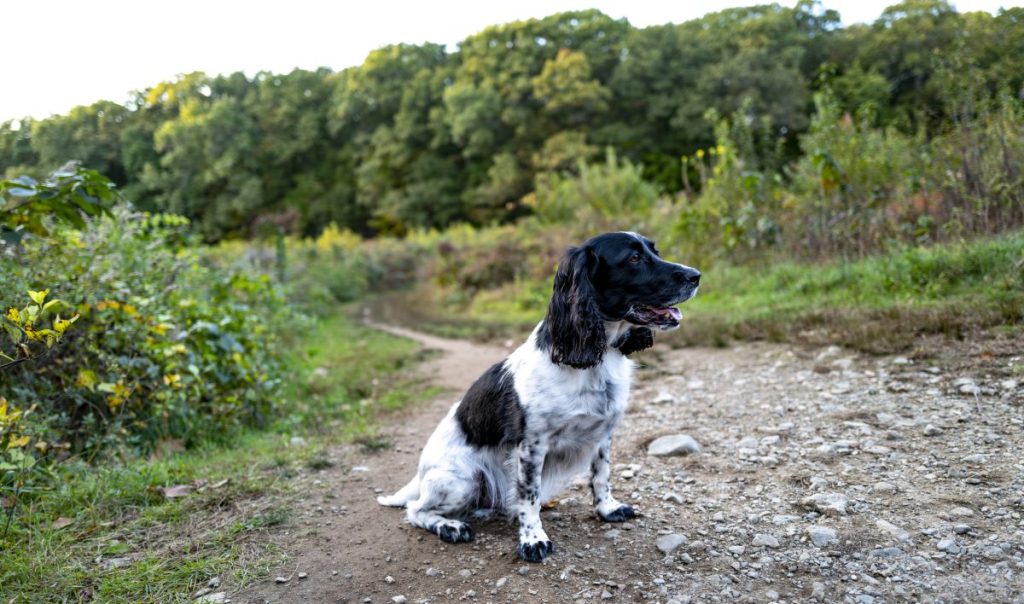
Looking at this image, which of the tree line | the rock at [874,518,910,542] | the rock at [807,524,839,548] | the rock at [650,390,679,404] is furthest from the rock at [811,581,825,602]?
the tree line

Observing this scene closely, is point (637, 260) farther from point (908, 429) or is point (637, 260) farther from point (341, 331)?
point (341, 331)

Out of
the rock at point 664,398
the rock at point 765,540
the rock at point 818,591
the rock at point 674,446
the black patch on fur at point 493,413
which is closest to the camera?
the rock at point 818,591

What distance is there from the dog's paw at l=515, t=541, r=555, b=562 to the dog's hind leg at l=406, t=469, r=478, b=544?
1.22ft

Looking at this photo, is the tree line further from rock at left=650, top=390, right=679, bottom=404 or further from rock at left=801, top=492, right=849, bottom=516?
rock at left=801, top=492, right=849, bottom=516

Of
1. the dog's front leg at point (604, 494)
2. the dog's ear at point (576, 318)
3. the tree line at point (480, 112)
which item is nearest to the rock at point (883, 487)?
the dog's front leg at point (604, 494)

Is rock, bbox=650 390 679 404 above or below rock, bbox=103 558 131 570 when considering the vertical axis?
below

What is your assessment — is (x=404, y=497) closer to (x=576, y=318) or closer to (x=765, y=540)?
(x=576, y=318)

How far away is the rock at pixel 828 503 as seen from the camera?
3116 mm

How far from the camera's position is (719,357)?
21.2 feet

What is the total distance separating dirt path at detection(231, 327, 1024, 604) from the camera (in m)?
2.64

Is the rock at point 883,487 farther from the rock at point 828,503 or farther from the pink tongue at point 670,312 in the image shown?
the pink tongue at point 670,312

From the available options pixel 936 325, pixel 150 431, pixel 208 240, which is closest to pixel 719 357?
pixel 936 325

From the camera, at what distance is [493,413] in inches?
128

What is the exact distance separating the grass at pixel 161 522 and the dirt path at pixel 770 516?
0.77 ft
